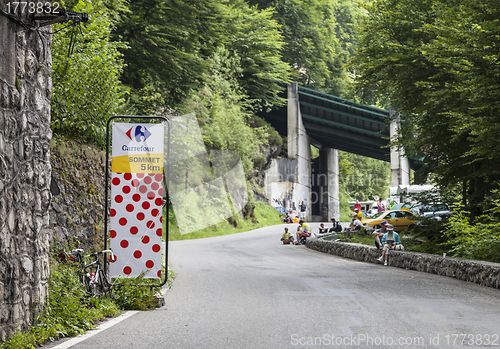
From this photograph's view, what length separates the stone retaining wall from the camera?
476 inches

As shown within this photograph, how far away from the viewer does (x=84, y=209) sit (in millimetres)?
10172

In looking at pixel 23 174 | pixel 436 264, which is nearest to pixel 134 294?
pixel 23 174

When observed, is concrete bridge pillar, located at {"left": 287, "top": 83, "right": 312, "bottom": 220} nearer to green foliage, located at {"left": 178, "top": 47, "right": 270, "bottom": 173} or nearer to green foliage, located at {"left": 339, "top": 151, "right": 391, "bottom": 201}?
green foliage, located at {"left": 178, "top": 47, "right": 270, "bottom": 173}

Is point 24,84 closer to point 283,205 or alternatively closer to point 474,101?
point 474,101

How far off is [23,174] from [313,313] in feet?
16.0

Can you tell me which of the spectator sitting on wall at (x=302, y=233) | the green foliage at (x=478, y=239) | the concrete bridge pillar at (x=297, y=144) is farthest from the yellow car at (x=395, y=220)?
the concrete bridge pillar at (x=297, y=144)

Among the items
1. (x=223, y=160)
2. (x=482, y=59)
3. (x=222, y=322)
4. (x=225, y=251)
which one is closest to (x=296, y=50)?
(x=223, y=160)

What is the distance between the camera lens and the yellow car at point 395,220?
31.0 metres

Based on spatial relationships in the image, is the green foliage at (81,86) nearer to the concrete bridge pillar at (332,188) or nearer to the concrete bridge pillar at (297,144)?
the concrete bridge pillar at (297,144)

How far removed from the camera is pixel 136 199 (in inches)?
362

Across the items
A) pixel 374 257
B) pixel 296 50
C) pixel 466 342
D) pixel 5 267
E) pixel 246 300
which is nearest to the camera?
pixel 5 267

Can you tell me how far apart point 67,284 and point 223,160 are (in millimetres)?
29944

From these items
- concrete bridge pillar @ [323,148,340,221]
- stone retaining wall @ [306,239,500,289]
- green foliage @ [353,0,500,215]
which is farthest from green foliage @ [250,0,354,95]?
stone retaining wall @ [306,239,500,289]

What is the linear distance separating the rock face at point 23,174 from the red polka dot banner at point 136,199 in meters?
1.86
